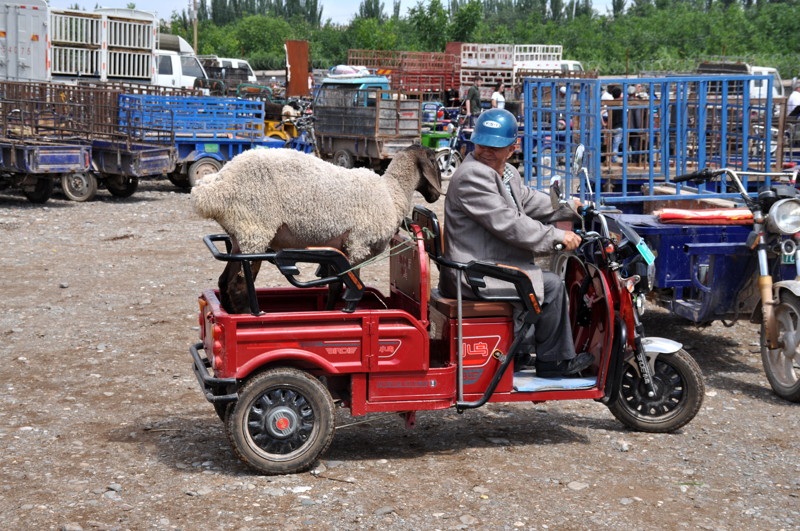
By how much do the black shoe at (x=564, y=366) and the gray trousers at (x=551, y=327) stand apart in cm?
4

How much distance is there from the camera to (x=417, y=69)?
113 ft

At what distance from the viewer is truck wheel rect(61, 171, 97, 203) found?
15.6 meters

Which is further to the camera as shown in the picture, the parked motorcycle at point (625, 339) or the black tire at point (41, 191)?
the black tire at point (41, 191)

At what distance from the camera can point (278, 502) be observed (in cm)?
461

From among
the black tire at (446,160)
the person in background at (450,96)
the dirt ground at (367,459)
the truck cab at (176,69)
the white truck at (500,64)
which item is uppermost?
the white truck at (500,64)

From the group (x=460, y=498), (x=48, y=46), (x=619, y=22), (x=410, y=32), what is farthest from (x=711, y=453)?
(x=410, y=32)

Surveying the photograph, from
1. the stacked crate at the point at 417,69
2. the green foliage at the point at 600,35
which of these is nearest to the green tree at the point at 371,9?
the green foliage at the point at 600,35

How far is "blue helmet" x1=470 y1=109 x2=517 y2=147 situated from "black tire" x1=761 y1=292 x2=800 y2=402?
8.05 feet

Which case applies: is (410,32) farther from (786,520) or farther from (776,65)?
(786,520)

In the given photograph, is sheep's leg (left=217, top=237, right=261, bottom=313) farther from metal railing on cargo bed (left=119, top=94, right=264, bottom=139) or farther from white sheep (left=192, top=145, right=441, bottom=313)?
metal railing on cargo bed (left=119, top=94, right=264, bottom=139)

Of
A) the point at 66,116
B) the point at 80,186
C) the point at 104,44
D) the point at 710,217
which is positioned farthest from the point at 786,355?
the point at 104,44

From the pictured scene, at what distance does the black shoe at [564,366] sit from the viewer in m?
5.41

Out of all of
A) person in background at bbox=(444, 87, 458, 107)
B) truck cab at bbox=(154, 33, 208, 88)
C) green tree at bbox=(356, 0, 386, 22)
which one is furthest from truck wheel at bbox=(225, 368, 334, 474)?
green tree at bbox=(356, 0, 386, 22)

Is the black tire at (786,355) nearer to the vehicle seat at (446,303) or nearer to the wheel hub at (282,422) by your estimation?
the vehicle seat at (446,303)
